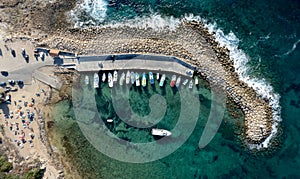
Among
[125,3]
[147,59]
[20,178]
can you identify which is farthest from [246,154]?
[20,178]

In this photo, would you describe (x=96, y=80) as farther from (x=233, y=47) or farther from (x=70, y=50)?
(x=233, y=47)

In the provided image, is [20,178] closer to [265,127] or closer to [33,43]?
[33,43]

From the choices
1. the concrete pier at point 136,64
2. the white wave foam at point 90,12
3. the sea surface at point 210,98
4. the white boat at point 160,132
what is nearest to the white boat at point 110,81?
the sea surface at point 210,98

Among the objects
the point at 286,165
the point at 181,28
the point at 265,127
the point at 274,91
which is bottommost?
the point at 286,165

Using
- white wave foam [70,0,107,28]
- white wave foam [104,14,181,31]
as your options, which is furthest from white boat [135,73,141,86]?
white wave foam [70,0,107,28]

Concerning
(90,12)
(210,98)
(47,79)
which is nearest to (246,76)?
(210,98)

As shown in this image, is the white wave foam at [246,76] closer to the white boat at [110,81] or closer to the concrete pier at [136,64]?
the concrete pier at [136,64]
